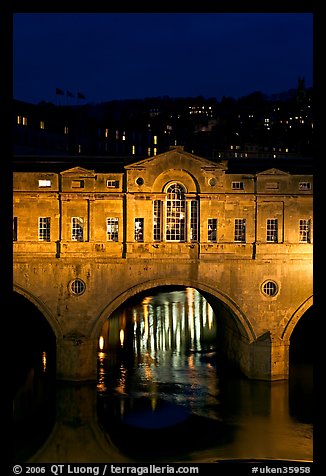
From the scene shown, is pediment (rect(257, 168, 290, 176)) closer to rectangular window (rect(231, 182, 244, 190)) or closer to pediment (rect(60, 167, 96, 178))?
rectangular window (rect(231, 182, 244, 190))

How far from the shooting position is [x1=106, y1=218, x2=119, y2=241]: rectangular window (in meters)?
35.7

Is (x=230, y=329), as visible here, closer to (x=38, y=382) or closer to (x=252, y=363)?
(x=252, y=363)

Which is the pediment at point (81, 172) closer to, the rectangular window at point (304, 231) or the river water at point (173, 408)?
the river water at point (173, 408)

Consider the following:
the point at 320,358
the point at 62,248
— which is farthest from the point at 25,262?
the point at 320,358

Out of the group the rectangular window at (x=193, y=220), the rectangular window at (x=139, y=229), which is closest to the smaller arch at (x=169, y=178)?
the rectangular window at (x=193, y=220)

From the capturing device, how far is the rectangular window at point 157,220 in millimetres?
35669

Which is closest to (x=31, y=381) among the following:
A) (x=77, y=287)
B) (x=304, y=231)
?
(x=77, y=287)

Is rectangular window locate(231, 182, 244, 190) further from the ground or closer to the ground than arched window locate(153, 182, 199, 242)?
further from the ground

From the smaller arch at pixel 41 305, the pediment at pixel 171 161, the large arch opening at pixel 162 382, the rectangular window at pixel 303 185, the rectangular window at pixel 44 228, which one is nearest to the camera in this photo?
the large arch opening at pixel 162 382

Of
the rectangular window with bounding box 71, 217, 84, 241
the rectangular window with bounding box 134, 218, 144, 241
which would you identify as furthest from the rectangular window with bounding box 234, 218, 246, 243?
the rectangular window with bounding box 71, 217, 84, 241

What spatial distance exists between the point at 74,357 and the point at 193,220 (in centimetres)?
1056

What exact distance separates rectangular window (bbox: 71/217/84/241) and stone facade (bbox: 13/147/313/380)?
59mm

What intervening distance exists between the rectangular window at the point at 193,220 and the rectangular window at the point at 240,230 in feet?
7.72

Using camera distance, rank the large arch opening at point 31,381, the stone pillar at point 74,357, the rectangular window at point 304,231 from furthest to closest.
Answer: the rectangular window at point 304,231
the stone pillar at point 74,357
the large arch opening at point 31,381
